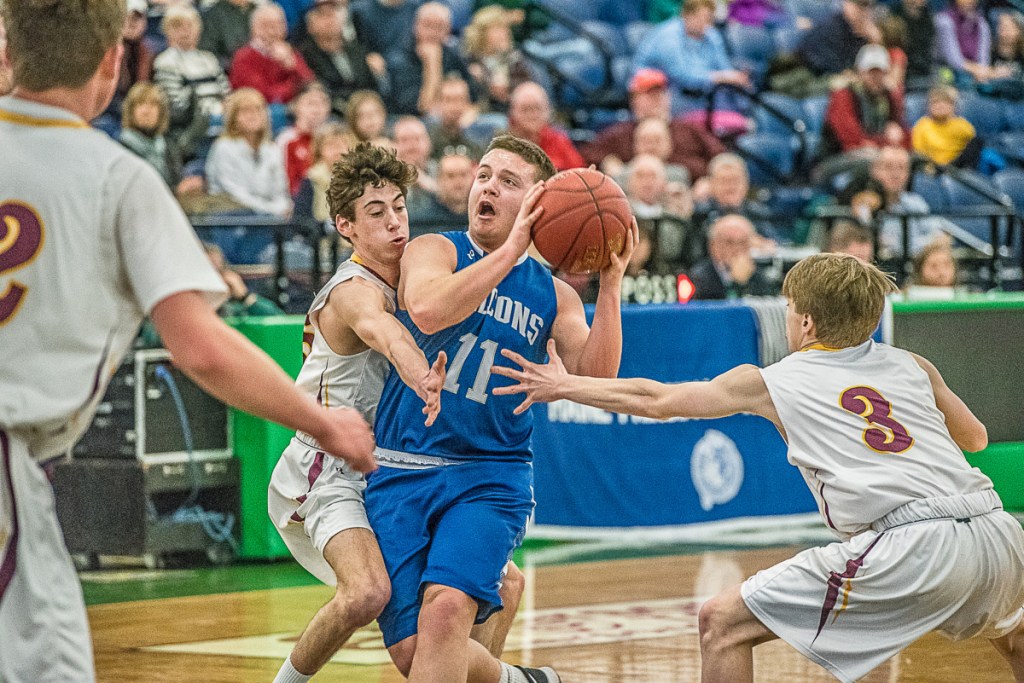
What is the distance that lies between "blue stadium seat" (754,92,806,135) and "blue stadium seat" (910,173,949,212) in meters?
1.40

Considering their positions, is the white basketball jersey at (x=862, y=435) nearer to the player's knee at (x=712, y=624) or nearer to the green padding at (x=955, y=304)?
the player's knee at (x=712, y=624)

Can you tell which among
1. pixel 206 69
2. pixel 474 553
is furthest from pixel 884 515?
pixel 206 69

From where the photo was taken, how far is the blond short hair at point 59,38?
9.45ft

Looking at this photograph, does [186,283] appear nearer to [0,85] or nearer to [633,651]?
[633,651]

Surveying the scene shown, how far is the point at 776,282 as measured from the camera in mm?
10836

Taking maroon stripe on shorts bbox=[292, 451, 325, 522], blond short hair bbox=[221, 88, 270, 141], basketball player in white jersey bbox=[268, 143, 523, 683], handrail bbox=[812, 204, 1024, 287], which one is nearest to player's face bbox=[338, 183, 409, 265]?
basketball player in white jersey bbox=[268, 143, 523, 683]

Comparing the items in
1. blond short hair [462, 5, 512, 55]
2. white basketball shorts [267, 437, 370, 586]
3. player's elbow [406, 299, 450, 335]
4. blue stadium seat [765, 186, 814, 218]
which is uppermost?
blond short hair [462, 5, 512, 55]

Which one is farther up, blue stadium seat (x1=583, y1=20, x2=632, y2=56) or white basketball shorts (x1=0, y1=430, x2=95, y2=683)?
blue stadium seat (x1=583, y1=20, x2=632, y2=56)

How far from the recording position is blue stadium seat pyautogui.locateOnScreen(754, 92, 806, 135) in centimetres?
1532

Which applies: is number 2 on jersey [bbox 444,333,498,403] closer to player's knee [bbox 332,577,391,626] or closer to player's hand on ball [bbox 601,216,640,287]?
player's hand on ball [bbox 601,216,640,287]

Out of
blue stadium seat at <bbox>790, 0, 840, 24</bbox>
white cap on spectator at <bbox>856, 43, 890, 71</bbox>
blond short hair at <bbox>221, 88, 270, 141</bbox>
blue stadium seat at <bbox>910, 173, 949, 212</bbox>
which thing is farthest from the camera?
blue stadium seat at <bbox>790, 0, 840, 24</bbox>

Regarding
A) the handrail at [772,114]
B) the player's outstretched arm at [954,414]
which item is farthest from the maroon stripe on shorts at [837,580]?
the handrail at [772,114]

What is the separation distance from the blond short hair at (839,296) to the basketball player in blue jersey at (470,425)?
61 cm

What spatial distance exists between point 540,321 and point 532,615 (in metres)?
2.79
